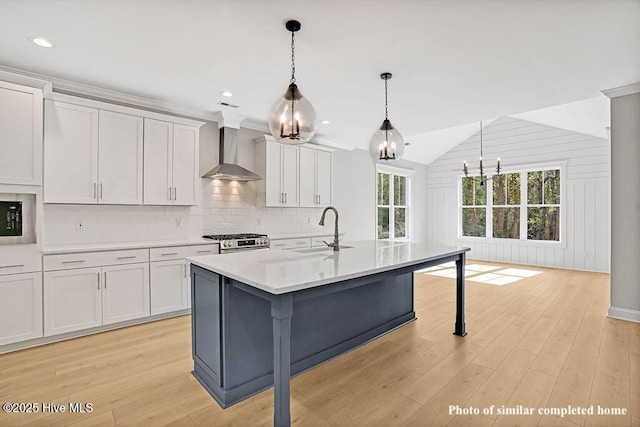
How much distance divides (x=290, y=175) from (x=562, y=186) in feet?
18.8

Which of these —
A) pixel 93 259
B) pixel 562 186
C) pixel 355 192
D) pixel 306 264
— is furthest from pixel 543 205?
pixel 93 259

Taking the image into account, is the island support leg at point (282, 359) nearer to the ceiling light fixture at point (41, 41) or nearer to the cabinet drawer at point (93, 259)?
the cabinet drawer at point (93, 259)

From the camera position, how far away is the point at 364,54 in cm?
290

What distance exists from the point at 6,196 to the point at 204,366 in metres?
2.57

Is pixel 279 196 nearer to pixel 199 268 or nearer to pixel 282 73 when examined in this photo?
pixel 282 73

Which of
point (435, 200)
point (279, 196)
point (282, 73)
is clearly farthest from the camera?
point (435, 200)

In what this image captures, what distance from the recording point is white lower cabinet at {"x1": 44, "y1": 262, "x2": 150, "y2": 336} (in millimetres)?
3080

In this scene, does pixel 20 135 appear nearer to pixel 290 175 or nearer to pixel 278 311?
pixel 278 311

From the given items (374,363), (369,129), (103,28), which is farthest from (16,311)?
(369,129)

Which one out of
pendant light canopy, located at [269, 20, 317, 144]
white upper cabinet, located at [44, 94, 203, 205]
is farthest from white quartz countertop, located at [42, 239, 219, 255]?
pendant light canopy, located at [269, 20, 317, 144]

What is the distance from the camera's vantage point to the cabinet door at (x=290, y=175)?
204 inches

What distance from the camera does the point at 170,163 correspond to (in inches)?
158

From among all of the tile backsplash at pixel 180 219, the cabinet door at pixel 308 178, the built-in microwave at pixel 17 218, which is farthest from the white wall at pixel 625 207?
the built-in microwave at pixel 17 218

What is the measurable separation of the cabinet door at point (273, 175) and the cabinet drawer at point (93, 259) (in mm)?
1939
